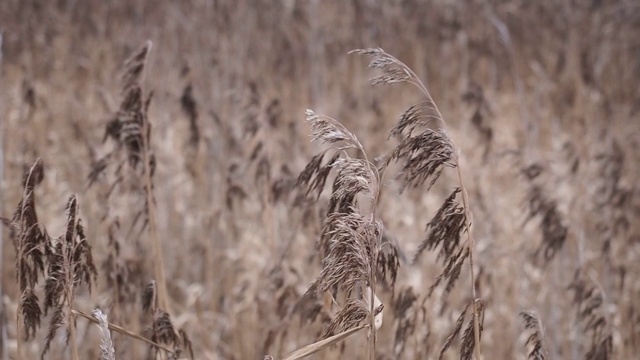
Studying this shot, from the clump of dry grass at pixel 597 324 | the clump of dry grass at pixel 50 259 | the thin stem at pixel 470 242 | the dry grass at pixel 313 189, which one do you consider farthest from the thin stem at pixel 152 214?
the clump of dry grass at pixel 597 324

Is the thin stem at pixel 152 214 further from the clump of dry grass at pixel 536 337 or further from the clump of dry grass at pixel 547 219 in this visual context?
the clump of dry grass at pixel 547 219

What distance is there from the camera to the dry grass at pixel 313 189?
1250mm

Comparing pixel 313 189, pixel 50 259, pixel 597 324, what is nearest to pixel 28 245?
pixel 50 259

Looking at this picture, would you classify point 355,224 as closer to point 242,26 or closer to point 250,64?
point 242,26

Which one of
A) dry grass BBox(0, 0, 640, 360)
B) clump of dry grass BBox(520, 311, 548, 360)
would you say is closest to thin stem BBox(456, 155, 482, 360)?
dry grass BBox(0, 0, 640, 360)

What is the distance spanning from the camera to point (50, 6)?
506 centimetres

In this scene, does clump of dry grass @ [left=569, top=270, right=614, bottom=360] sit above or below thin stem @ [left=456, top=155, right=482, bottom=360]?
above

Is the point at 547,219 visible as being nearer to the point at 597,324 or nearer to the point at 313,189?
the point at 597,324

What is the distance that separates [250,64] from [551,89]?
1.94 metres

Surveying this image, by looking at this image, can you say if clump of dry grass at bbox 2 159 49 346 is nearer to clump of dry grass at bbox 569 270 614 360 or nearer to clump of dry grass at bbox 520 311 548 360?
clump of dry grass at bbox 520 311 548 360

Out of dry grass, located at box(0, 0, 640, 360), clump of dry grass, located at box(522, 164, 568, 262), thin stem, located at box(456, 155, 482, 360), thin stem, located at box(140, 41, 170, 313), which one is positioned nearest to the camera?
thin stem, located at box(456, 155, 482, 360)

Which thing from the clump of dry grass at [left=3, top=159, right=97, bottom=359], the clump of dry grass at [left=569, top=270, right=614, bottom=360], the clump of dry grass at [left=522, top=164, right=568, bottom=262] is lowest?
the clump of dry grass at [left=3, top=159, right=97, bottom=359]

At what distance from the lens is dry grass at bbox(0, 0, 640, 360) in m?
1.25

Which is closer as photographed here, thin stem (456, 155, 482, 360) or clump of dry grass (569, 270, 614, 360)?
thin stem (456, 155, 482, 360)
